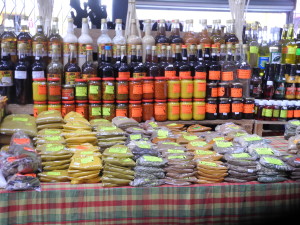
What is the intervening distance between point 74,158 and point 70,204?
0.68 feet

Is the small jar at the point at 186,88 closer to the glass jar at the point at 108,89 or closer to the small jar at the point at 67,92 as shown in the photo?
the glass jar at the point at 108,89

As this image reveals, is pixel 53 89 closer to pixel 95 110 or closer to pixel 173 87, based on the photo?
pixel 95 110

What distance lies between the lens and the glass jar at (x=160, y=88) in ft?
8.11

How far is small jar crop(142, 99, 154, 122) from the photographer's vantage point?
2.49 m

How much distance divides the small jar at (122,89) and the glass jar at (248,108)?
927 millimetres

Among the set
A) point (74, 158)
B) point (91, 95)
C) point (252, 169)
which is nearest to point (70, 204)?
point (74, 158)

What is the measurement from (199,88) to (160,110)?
0.32m

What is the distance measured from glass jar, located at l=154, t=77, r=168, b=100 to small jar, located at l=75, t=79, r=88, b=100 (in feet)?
1.62

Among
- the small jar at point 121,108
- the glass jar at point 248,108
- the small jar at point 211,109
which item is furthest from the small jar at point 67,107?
the glass jar at point 248,108

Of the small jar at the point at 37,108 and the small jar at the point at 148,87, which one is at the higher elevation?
the small jar at the point at 148,87

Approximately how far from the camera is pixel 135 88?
2.41m

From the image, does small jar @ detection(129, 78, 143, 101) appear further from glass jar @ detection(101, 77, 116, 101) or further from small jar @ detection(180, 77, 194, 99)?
small jar @ detection(180, 77, 194, 99)

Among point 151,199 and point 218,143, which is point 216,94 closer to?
point 218,143

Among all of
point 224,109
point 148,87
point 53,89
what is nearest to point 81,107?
point 53,89
